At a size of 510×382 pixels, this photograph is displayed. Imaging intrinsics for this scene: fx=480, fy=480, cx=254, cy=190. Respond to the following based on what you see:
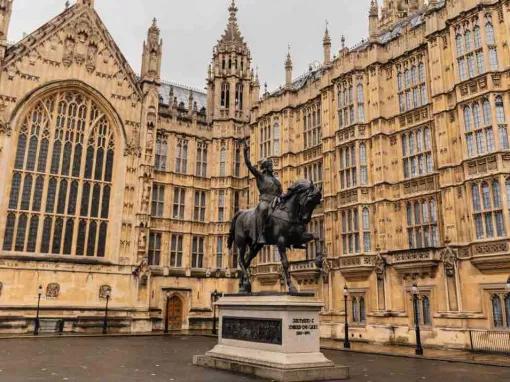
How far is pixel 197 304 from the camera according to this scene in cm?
4156

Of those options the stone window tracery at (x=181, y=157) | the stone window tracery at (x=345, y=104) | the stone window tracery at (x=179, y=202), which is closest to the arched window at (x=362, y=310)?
the stone window tracery at (x=345, y=104)

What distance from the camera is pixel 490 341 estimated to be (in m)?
23.4

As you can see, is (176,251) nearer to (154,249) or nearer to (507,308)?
(154,249)

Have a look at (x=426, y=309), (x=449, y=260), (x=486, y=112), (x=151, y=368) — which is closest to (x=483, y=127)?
(x=486, y=112)

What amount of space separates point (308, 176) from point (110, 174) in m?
16.4

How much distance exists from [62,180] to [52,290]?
849cm

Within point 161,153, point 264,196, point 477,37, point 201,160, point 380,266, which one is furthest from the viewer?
point 201,160

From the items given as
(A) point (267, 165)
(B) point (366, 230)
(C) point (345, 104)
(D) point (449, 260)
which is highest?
(C) point (345, 104)

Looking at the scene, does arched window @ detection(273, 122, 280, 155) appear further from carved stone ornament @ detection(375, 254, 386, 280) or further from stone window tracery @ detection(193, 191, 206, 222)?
carved stone ornament @ detection(375, 254, 386, 280)

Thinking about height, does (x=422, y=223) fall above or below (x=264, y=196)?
above

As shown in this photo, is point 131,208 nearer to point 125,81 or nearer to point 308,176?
point 125,81

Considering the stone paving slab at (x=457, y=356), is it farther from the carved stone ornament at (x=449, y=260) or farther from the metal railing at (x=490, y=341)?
the carved stone ornament at (x=449, y=260)

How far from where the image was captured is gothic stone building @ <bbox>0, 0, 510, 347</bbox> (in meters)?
25.8

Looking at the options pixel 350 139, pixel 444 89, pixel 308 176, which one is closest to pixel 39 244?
pixel 308 176
